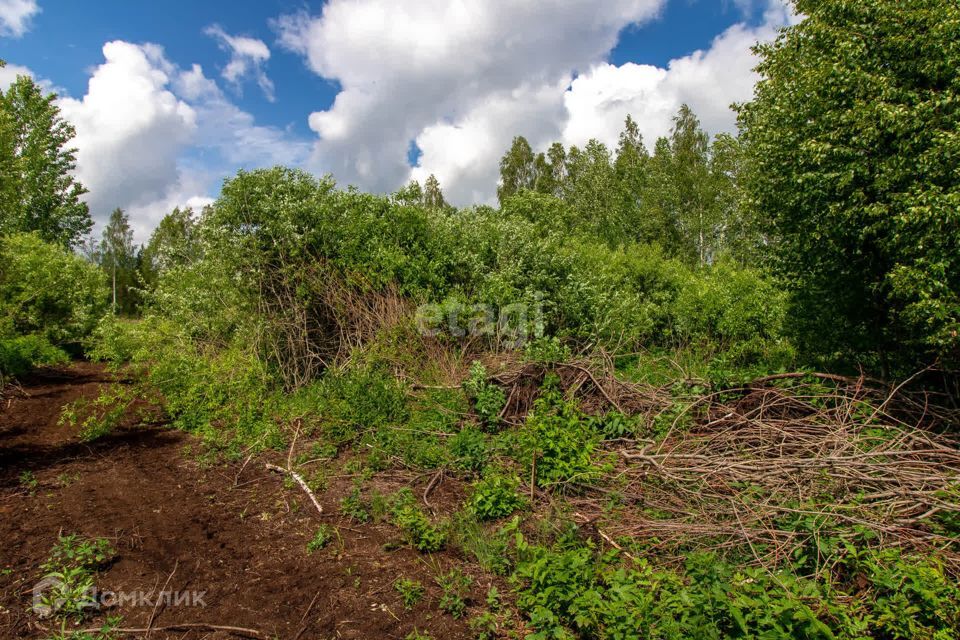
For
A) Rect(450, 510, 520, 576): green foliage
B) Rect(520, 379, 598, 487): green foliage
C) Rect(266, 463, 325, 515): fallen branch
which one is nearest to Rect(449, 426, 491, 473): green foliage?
Rect(520, 379, 598, 487): green foliage

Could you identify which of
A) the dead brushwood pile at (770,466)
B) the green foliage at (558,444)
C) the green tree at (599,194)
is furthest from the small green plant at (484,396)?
the green tree at (599,194)

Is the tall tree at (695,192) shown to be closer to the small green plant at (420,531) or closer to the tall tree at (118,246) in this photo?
the small green plant at (420,531)

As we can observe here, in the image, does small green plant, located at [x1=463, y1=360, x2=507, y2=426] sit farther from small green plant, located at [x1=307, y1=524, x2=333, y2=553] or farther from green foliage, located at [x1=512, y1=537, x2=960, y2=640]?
green foliage, located at [x1=512, y1=537, x2=960, y2=640]

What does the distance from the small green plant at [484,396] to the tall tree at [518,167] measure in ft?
99.6

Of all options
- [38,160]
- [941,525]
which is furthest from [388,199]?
[38,160]

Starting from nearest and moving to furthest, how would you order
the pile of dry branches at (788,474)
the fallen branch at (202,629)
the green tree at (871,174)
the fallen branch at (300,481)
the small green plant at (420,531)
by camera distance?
the fallen branch at (202,629)
the pile of dry branches at (788,474)
the small green plant at (420,531)
the fallen branch at (300,481)
the green tree at (871,174)

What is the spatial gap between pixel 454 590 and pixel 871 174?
22.4ft

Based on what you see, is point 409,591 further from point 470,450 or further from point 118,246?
point 118,246

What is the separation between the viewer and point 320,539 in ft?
14.9

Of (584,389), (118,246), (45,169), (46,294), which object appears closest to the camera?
(584,389)

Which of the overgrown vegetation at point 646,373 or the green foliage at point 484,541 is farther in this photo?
the green foliage at point 484,541

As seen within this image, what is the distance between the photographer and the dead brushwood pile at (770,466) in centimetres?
387

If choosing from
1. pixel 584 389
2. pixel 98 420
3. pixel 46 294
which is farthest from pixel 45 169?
pixel 584 389

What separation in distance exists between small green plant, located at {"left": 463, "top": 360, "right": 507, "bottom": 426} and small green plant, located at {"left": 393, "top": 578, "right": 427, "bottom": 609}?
309 centimetres
